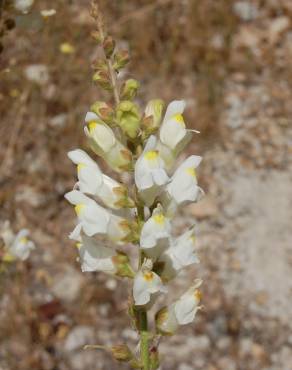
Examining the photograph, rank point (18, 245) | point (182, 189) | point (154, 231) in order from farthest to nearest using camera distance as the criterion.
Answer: point (18, 245)
point (182, 189)
point (154, 231)

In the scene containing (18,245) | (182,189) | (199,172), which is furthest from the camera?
(199,172)

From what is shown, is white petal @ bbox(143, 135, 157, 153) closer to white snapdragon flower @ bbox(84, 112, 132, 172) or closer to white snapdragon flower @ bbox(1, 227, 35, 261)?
white snapdragon flower @ bbox(84, 112, 132, 172)

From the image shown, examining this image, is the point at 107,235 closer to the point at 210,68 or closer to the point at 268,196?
the point at 268,196

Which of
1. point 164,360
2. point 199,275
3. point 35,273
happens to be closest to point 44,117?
point 35,273

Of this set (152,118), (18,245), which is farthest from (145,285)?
(18,245)

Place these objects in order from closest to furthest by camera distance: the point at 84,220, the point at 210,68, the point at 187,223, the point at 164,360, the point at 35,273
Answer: the point at 84,220
the point at 164,360
the point at 35,273
the point at 187,223
the point at 210,68

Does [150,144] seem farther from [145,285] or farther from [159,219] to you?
[145,285]
